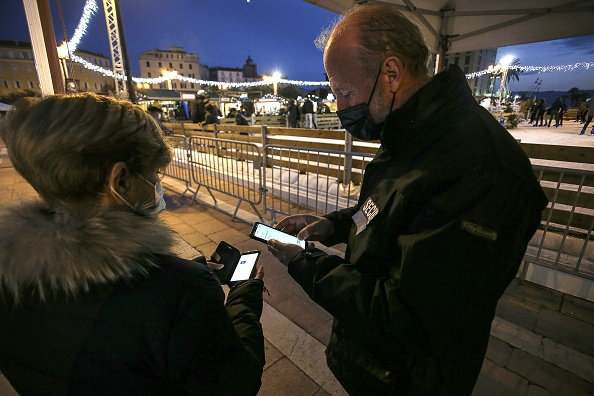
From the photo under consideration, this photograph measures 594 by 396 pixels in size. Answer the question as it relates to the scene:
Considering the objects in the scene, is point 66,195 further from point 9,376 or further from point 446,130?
point 446,130

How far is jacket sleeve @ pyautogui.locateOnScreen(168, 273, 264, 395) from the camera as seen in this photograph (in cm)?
82

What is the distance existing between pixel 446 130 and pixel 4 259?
134 cm

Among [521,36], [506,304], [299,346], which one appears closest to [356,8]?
[299,346]

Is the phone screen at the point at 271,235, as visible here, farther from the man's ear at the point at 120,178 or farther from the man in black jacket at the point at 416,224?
the man's ear at the point at 120,178

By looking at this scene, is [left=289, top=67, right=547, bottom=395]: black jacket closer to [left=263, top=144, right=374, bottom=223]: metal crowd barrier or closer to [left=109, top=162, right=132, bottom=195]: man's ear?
[left=109, top=162, right=132, bottom=195]: man's ear

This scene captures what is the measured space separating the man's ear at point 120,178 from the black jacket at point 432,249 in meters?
0.72

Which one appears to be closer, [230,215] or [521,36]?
[521,36]

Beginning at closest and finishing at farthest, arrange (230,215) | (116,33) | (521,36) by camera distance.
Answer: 1. (521,36)
2. (230,215)
3. (116,33)

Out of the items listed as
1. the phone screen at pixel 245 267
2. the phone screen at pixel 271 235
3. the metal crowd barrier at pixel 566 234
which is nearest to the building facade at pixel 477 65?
the metal crowd barrier at pixel 566 234

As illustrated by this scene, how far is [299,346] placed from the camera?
2.41 metres

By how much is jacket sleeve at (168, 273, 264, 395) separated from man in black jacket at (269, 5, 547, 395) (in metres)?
0.37

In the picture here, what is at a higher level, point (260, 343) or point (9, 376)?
point (9, 376)

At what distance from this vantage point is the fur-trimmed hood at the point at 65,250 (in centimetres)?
74

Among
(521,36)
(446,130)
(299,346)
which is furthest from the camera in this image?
(521,36)
